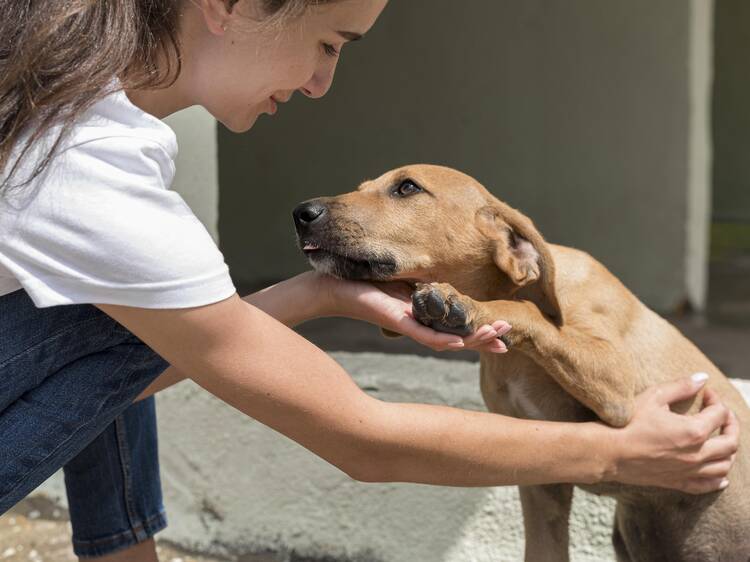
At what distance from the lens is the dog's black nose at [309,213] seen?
2709 millimetres

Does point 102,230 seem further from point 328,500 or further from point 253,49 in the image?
point 328,500

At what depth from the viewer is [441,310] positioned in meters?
2.37

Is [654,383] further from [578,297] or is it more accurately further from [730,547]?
[730,547]

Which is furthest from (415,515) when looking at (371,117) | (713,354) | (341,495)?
(371,117)

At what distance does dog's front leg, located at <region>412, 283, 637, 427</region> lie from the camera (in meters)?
2.57

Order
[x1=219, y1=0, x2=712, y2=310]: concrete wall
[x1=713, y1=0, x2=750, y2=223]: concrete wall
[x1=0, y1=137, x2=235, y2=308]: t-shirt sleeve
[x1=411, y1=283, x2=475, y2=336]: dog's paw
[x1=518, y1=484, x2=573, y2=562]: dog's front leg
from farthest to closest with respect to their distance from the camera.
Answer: [x1=713, y1=0, x2=750, y2=223]: concrete wall, [x1=219, y1=0, x2=712, y2=310]: concrete wall, [x1=518, y1=484, x2=573, y2=562]: dog's front leg, [x1=411, y1=283, x2=475, y2=336]: dog's paw, [x1=0, y1=137, x2=235, y2=308]: t-shirt sleeve

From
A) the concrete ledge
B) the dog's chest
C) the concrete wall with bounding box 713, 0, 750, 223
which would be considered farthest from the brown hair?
the concrete wall with bounding box 713, 0, 750, 223

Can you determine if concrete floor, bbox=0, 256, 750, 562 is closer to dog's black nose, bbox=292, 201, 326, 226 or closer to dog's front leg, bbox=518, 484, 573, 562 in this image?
dog's front leg, bbox=518, 484, 573, 562

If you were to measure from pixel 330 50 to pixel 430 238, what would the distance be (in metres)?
0.78

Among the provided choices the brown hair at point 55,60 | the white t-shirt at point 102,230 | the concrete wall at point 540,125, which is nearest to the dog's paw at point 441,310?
the white t-shirt at point 102,230

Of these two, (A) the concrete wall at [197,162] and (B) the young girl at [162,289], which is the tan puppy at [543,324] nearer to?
(B) the young girl at [162,289]

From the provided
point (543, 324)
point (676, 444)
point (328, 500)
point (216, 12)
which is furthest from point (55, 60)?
point (328, 500)

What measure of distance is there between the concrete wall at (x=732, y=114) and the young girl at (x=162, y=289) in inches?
429

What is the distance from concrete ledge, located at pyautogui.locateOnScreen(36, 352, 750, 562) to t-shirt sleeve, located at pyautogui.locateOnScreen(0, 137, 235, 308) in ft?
6.18
